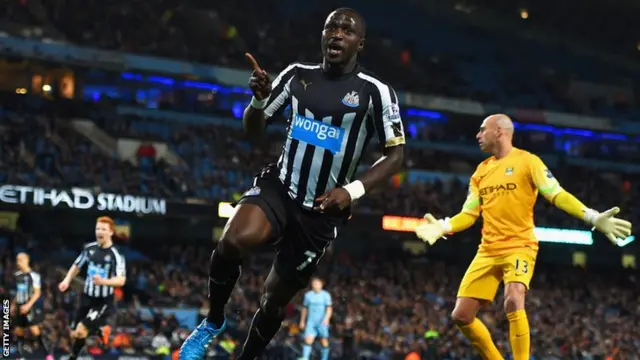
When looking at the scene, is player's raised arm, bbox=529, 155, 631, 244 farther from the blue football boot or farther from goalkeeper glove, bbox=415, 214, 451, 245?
the blue football boot

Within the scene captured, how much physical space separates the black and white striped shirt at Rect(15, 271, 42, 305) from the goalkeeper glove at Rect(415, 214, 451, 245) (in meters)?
7.52

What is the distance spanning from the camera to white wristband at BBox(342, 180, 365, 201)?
21.3 feet

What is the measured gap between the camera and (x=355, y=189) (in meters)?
6.53

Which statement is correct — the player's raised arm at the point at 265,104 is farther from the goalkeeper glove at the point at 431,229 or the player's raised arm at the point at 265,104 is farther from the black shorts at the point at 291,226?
the goalkeeper glove at the point at 431,229

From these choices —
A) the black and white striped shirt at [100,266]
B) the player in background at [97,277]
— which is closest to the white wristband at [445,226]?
the player in background at [97,277]

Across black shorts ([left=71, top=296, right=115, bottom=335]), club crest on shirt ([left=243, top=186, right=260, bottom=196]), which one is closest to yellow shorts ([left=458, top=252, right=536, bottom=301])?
club crest on shirt ([left=243, top=186, right=260, bottom=196])

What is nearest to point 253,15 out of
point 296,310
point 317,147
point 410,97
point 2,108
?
point 410,97

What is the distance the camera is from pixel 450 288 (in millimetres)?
31828

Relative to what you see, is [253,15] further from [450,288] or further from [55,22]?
[450,288]

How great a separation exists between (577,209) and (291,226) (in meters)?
3.31

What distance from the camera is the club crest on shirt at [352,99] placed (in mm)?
6805

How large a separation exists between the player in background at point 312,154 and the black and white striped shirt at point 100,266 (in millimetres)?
6841

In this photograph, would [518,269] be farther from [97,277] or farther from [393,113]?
[97,277]

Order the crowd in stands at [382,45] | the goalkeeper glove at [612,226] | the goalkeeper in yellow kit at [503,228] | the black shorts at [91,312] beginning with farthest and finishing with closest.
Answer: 1. the crowd in stands at [382,45]
2. the black shorts at [91,312]
3. the goalkeeper in yellow kit at [503,228]
4. the goalkeeper glove at [612,226]
